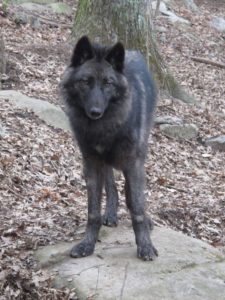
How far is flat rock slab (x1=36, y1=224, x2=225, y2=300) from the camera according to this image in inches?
183

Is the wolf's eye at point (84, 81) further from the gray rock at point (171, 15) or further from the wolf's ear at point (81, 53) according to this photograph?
the gray rock at point (171, 15)

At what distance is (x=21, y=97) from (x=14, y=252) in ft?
13.8

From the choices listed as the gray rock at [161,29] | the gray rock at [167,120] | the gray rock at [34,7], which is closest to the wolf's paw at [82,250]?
the gray rock at [167,120]

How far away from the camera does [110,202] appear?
6098 mm

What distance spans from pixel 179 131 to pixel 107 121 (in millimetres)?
5339

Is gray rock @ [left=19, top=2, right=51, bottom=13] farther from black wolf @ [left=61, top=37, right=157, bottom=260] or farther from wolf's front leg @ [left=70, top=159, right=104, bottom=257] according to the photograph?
wolf's front leg @ [left=70, top=159, right=104, bottom=257]

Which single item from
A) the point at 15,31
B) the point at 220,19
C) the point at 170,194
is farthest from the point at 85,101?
the point at 220,19

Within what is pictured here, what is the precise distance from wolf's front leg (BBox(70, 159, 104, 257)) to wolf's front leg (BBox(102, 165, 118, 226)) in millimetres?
528

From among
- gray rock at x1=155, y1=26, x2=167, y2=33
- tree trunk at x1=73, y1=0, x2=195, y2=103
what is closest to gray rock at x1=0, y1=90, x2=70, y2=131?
tree trunk at x1=73, y1=0, x2=195, y2=103

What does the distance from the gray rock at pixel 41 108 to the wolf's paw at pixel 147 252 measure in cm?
395

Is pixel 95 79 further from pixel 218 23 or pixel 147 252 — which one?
pixel 218 23

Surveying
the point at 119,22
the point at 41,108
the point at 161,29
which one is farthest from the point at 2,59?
the point at 161,29

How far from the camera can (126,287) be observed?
4688mm

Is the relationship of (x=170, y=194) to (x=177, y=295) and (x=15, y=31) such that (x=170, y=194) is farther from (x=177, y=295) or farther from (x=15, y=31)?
(x=15, y=31)
